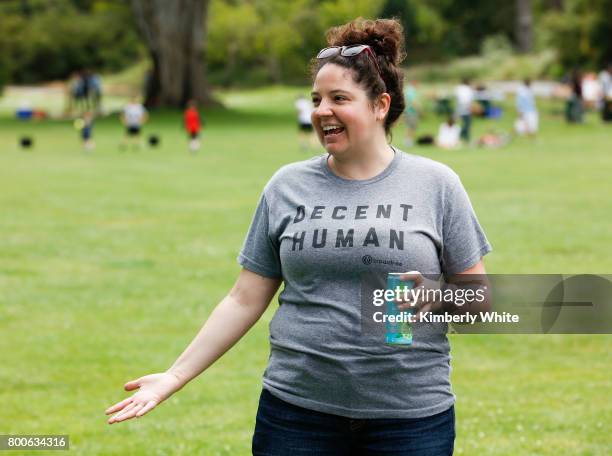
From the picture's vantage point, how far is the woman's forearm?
4.06 metres

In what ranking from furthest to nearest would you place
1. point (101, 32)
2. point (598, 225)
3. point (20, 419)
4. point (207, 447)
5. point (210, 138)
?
point (101, 32) → point (210, 138) → point (598, 225) → point (20, 419) → point (207, 447)

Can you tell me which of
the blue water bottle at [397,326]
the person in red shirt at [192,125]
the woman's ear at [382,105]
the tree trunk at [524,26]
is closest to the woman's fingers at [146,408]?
the blue water bottle at [397,326]

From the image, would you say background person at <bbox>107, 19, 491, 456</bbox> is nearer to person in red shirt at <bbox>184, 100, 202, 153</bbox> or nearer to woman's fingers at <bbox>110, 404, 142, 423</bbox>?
woman's fingers at <bbox>110, 404, 142, 423</bbox>

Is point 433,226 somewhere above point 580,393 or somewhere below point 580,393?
above

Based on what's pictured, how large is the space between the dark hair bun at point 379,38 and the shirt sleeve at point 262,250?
0.61 metres

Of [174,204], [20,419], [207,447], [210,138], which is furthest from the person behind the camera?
[210,138]

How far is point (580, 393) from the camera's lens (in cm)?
880

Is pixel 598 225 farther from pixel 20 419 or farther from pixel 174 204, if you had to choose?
pixel 20 419

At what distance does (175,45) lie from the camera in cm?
5262

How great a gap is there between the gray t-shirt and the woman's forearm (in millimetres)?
172

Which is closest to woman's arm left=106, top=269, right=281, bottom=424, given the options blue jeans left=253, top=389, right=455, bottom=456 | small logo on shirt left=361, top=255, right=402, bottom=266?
blue jeans left=253, top=389, right=455, bottom=456

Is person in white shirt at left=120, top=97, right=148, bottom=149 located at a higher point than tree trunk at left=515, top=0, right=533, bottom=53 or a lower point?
lower

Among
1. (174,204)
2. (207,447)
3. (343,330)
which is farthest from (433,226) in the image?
(174,204)

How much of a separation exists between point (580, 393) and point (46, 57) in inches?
3192
